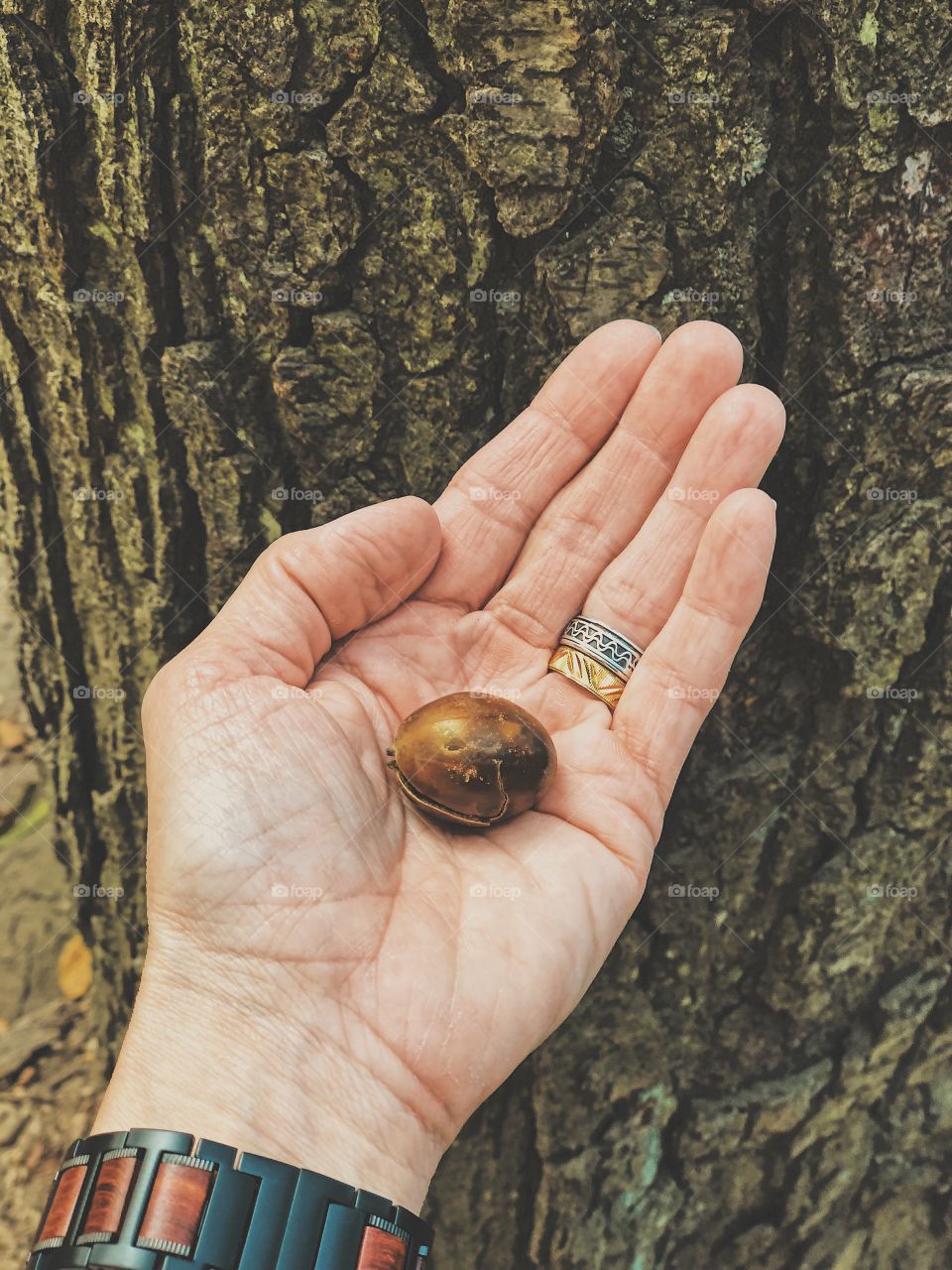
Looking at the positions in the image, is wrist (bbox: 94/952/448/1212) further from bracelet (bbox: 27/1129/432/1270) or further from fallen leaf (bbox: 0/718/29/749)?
fallen leaf (bbox: 0/718/29/749)

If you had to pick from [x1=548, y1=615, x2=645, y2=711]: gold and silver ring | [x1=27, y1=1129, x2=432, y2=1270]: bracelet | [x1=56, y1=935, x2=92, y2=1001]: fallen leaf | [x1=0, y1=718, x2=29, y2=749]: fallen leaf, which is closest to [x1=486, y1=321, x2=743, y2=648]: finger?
[x1=548, y1=615, x2=645, y2=711]: gold and silver ring

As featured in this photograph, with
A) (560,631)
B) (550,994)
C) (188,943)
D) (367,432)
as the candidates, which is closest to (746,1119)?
(550,994)

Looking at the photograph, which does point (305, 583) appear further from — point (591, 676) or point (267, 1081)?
point (267, 1081)

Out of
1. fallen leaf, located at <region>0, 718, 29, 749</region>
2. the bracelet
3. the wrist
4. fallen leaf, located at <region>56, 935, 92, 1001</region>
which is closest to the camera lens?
the bracelet

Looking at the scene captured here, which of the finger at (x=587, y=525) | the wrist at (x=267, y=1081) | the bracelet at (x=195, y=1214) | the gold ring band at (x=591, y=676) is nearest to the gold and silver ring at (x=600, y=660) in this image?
the gold ring band at (x=591, y=676)

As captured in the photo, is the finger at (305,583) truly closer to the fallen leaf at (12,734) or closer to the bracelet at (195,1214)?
the bracelet at (195,1214)

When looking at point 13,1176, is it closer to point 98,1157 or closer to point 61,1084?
point 61,1084

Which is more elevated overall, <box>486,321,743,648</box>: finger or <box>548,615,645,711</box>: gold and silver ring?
<box>486,321,743,648</box>: finger
